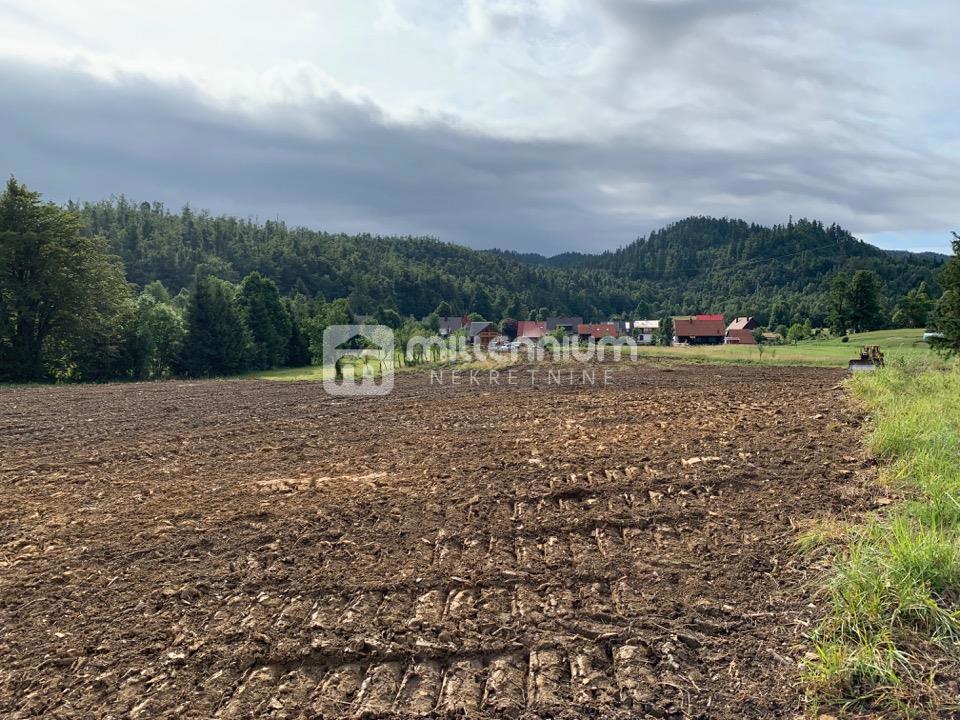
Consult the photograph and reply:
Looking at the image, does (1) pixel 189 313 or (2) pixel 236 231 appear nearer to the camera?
(1) pixel 189 313

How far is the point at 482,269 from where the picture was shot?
137m

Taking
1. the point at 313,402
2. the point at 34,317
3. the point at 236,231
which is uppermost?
the point at 236,231

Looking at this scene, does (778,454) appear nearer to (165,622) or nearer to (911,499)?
(911,499)

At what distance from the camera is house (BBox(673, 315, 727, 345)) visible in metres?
80.3

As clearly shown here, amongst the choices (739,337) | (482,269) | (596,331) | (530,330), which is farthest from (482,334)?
(482,269)

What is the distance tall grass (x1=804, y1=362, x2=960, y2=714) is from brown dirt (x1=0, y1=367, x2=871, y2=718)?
0.76ft

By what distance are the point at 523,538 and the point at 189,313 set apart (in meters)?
34.1

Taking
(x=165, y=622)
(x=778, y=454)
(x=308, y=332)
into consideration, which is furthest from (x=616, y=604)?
(x=308, y=332)

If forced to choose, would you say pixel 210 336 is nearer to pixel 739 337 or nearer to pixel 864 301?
pixel 864 301

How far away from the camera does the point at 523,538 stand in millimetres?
5027

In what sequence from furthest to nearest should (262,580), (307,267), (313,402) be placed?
(307,267), (313,402), (262,580)

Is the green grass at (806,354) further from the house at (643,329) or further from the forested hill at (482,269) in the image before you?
the house at (643,329)
